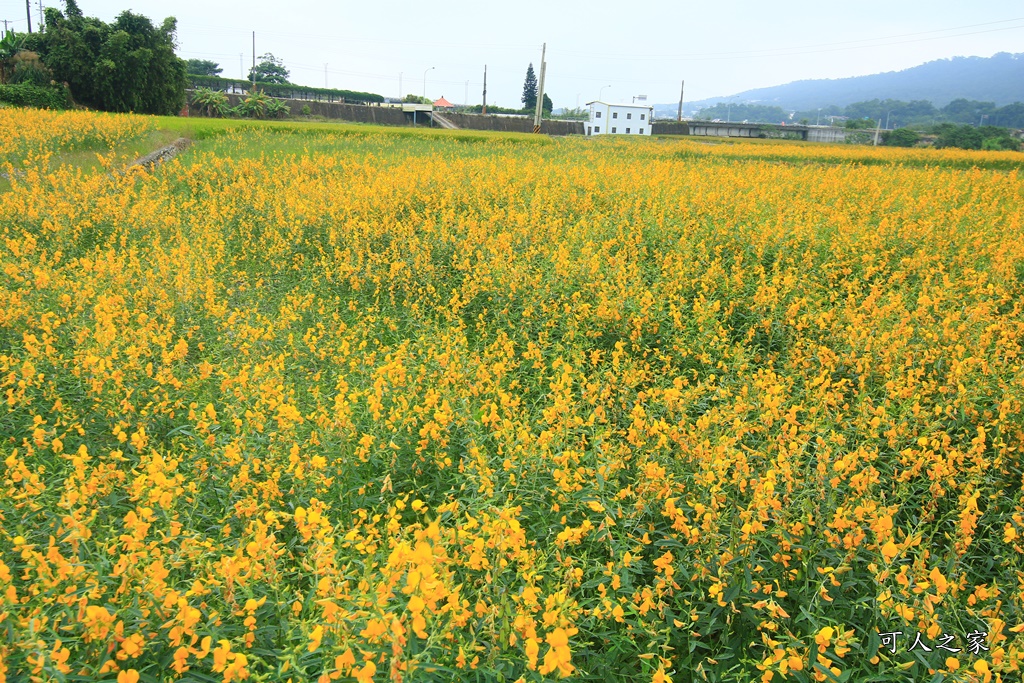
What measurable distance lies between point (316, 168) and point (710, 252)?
881 centimetres

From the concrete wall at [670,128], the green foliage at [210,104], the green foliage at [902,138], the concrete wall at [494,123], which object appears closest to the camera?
the green foliage at [210,104]

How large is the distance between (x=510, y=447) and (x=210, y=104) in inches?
1570

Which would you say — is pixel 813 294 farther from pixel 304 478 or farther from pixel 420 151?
pixel 420 151

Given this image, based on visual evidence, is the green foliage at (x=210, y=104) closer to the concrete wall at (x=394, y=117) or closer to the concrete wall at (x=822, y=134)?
the concrete wall at (x=394, y=117)

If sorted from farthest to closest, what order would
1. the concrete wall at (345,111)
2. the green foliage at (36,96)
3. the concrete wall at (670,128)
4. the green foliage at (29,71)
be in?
1. the concrete wall at (670,128)
2. the concrete wall at (345,111)
3. the green foliage at (29,71)
4. the green foliage at (36,96)

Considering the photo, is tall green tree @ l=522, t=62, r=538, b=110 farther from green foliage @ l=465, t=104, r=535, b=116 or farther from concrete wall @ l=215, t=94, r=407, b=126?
concrete wall @ l=215, t=94, r=407, b=126

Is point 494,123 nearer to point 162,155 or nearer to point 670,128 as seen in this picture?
point 670,128

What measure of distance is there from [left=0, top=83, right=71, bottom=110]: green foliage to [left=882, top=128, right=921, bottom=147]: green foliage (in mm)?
56253

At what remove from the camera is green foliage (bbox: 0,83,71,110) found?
22.9m

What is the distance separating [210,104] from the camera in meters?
35.4

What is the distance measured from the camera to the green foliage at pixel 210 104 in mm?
35438

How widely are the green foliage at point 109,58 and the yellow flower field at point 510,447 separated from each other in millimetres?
23787

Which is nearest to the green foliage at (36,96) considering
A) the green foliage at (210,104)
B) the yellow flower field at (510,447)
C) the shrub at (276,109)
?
the green foliage at (210,104)

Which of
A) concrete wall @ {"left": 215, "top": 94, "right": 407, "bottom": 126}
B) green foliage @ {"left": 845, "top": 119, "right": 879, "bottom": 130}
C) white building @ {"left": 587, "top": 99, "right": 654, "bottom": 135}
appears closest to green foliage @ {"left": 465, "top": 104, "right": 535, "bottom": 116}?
white building @ {"left": 587, "top": 99, "right": 654, "bottom": 135}
